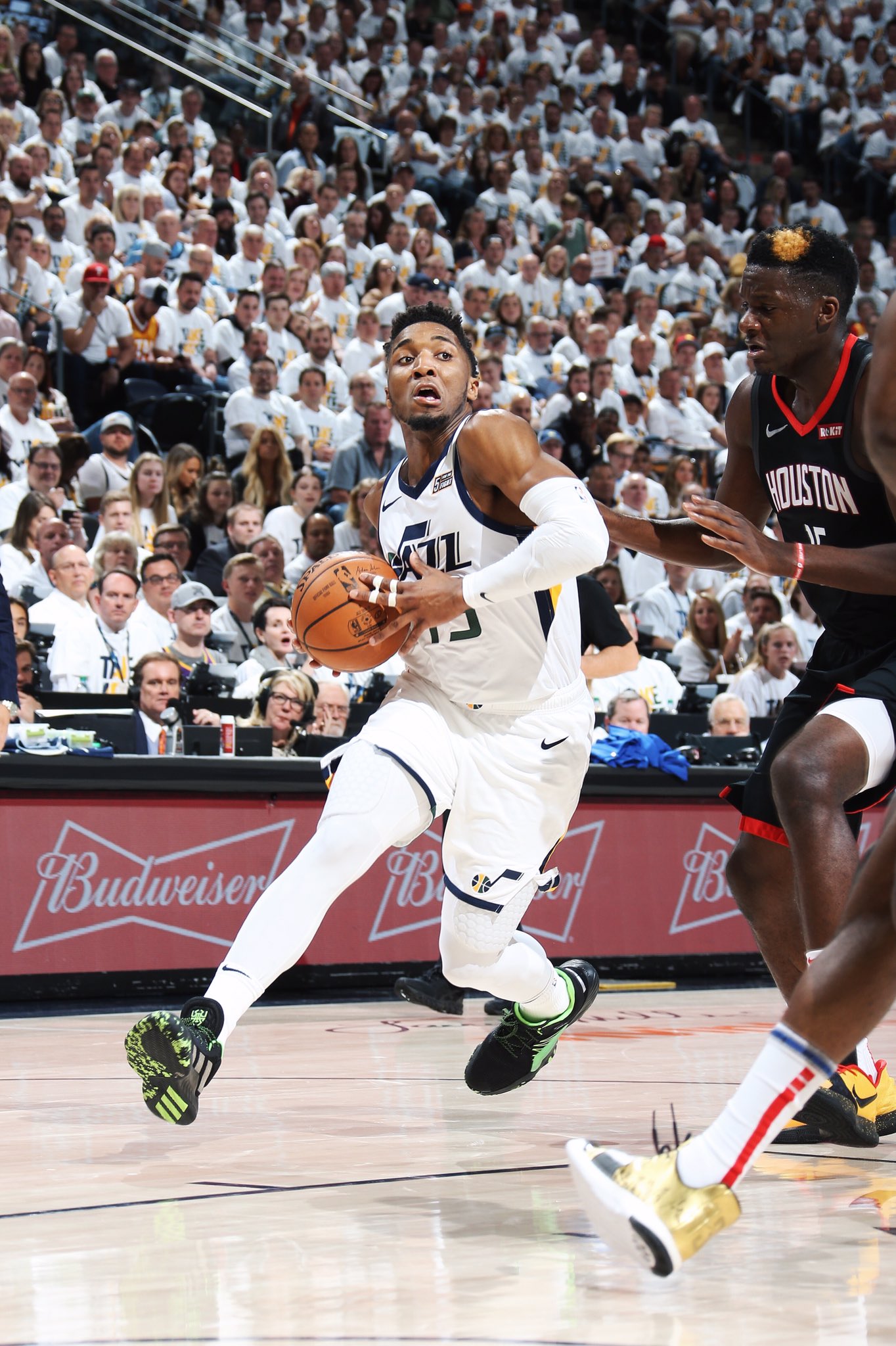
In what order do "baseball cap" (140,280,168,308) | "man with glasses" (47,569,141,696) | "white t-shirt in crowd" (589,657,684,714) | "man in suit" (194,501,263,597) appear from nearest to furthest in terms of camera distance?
1. "man with glasses" (47,569,141,696)
2. "white t-shirt in crowd" (589,657,684,714)
3. "man in suit" (194,501,263,597)
4. "baseball cap" (140,280,168,308)

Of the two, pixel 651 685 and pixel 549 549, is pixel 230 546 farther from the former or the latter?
pixel 549 549

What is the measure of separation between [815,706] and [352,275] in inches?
421

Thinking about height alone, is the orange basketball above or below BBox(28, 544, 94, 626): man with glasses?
above

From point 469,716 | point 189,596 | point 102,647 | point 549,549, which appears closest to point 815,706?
point 549,549

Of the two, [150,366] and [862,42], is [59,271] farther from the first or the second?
[862,42]

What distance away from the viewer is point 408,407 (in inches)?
165

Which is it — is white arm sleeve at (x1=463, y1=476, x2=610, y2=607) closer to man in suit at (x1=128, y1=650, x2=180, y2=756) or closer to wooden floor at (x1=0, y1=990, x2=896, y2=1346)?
wooden floor at (x1=0, y1=990, x2=896, y2=1346)

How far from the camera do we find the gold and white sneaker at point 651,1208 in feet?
7.88

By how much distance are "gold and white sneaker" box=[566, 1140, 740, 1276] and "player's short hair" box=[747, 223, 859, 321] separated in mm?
2196

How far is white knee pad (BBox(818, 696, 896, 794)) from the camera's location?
359cm

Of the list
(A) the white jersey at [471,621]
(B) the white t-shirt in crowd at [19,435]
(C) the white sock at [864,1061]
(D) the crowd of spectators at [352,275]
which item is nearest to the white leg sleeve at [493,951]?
(A) the white jersey at [471,621]

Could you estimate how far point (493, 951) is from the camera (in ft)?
13.5

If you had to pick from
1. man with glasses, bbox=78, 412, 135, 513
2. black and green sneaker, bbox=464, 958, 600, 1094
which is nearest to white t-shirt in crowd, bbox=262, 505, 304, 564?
man with glasses, bbox=78, 412, 135, 513

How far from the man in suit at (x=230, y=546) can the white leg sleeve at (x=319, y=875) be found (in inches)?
253
